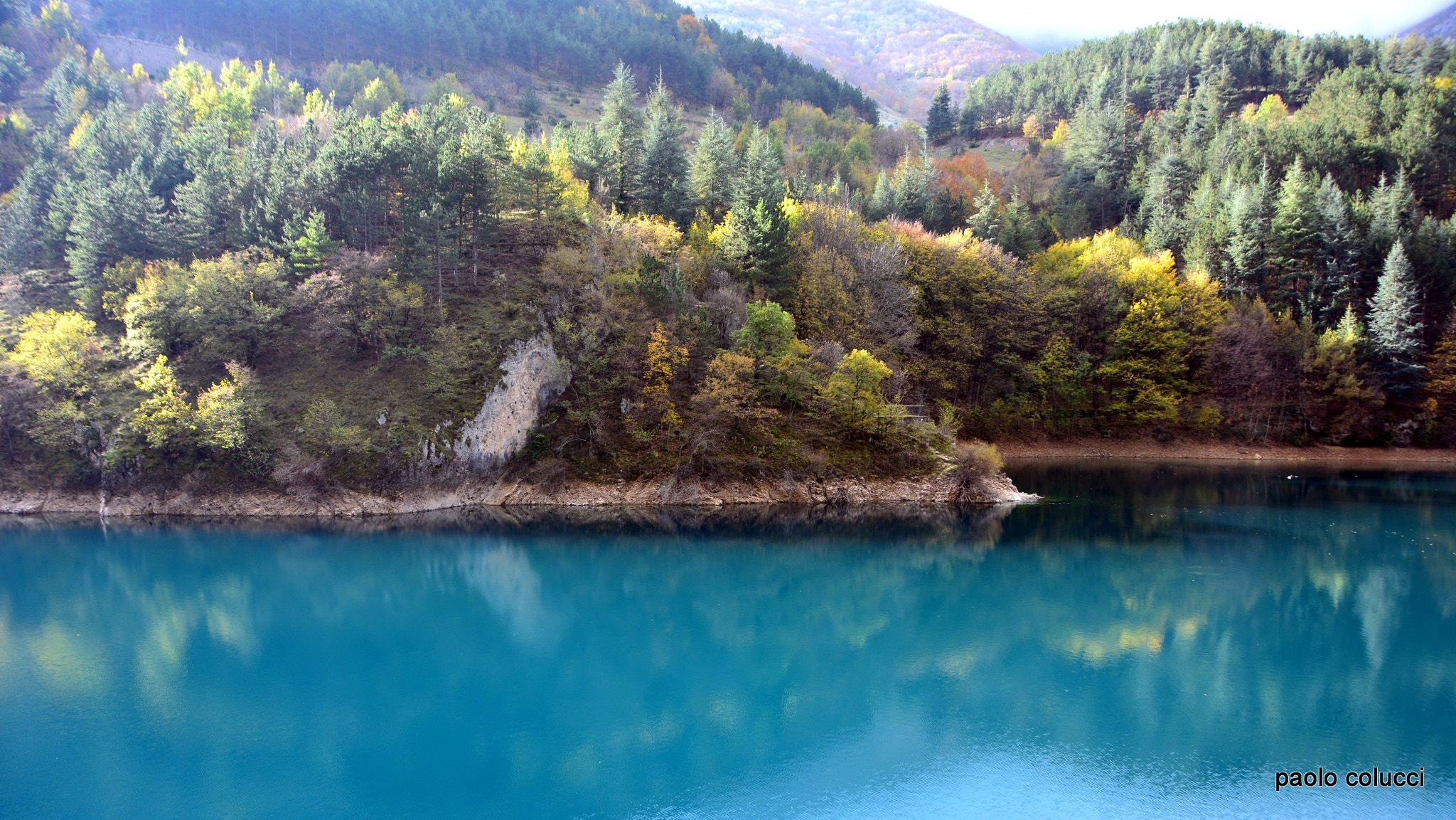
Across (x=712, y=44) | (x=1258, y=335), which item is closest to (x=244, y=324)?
(x=1258, y=335)

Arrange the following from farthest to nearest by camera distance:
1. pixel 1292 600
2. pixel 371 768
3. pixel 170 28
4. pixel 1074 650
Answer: pixel 170 28, pixel 1292 600, pixel 1074 650, pixel 371 768

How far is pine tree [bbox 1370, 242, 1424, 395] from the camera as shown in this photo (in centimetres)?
4906

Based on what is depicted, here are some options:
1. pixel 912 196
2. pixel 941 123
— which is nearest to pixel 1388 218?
pixel 912 196

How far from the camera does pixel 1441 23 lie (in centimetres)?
17838

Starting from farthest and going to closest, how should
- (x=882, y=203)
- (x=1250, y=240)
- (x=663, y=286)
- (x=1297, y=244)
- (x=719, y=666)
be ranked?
1. (x=882, y=203)
2. (x=1250, y=240)
3. (x=1297, y=244)
4. (x=663, y=286)
5. (x=719, y=666)

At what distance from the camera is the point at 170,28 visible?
89.9 meters

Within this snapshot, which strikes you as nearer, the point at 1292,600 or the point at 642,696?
the point at 642,696

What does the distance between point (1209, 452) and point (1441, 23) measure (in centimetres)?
19917

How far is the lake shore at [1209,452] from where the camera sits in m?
49.4

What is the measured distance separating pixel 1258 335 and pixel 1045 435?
1431 cm

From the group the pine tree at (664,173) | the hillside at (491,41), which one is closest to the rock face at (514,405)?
the pine tree at (664,173)

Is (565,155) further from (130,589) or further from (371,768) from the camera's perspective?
(371,768)

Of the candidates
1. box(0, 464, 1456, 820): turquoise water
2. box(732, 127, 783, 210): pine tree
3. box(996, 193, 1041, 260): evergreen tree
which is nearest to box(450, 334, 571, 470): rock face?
box(0, 464, 1456, 820): turquoise water

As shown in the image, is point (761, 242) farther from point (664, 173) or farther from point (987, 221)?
point (987, 221)
